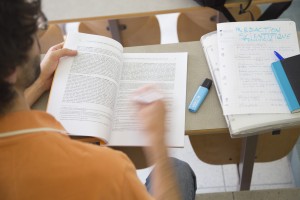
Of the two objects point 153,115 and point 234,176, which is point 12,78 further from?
point 234,176

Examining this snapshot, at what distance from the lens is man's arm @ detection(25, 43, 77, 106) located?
1104mm

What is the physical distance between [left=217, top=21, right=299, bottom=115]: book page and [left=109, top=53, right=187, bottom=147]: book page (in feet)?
0.44

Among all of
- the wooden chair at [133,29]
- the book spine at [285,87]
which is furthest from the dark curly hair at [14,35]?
the wooden chair at [133,29]

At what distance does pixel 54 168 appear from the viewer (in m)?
0.64

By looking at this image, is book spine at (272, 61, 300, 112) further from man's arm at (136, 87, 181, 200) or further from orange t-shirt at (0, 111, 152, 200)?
orange t-shirt at (0, 111, 152, 200)

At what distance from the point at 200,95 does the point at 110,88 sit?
273mm

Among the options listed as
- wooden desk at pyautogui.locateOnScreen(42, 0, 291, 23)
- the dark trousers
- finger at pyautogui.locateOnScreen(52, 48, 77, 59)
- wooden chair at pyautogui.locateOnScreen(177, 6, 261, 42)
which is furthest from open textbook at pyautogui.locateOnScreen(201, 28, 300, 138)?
wooden chair at pyautogui.locateOnScreen(177, 6, 261, 42)

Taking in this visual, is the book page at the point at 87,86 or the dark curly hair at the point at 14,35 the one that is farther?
the book page at the point at 87,86

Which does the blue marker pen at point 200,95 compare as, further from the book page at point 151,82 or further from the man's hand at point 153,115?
the man's hand at point 153,115

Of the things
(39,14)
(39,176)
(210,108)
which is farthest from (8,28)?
(210,108)

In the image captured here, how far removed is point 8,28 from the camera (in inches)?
23.6

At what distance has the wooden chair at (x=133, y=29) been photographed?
188 centimetres

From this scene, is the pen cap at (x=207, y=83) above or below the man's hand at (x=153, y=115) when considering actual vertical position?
below

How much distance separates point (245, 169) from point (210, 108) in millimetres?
471
